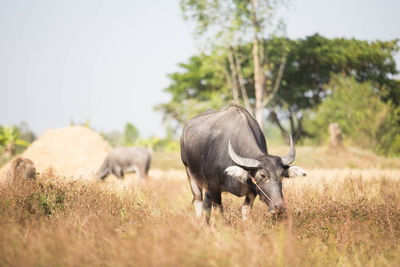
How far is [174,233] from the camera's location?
329 cm

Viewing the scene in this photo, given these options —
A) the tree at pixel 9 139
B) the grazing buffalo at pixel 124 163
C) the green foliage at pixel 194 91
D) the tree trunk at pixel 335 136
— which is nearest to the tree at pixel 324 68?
the green foliage at pixel 194 91

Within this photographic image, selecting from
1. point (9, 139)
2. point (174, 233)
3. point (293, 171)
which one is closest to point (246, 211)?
point (293, 171)

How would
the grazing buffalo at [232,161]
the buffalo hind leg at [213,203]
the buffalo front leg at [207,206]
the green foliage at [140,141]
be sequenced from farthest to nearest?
the green foliage at [140,141]
the buffalo front leg at [207,206]
the buffalo hind leg at [213,203]
the grazing buffalo at [232,161]

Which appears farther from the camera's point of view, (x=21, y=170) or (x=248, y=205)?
(x=21, y=170)

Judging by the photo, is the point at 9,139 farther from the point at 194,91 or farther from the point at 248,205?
the point at 248,205

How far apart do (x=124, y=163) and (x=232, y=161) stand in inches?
374

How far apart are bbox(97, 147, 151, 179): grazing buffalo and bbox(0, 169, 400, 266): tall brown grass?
7.89m

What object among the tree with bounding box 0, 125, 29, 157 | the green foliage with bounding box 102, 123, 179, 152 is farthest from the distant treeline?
the tree with bounding box 0, 125, 29, 157

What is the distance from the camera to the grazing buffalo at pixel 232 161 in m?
4.95

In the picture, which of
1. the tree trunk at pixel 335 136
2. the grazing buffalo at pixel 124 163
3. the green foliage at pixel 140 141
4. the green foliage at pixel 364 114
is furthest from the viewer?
the green foliage at pixel 140 141

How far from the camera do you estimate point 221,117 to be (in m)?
6.54

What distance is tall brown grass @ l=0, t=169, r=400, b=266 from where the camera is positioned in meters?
3.12

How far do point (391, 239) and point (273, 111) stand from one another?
30120 mm

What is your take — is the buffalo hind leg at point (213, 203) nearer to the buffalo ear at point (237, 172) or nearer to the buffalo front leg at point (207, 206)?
the buffalo front leg at point (207, 206)
